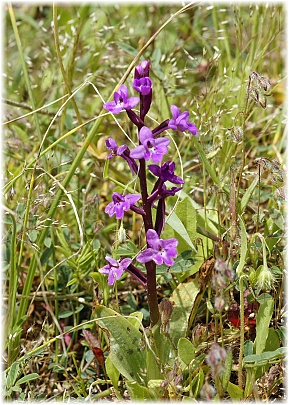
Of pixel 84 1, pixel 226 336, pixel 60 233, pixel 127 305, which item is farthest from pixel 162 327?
pixel 84 1

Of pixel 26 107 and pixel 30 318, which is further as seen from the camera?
pixel 26 107

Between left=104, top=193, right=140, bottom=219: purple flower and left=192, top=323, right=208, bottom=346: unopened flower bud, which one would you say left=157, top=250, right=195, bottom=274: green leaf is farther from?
left=104, top=193, right=140, bottom=219: purple flower

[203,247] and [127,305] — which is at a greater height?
[203,247]

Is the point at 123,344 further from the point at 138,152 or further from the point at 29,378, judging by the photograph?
the point at 138,152

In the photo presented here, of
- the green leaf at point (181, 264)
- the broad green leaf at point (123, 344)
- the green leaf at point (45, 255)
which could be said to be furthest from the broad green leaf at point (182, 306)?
the green leaf at point (45, 255)

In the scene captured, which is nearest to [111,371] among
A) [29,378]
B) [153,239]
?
[29,378]

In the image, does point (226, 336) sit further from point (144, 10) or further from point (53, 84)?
point (144, 10)
